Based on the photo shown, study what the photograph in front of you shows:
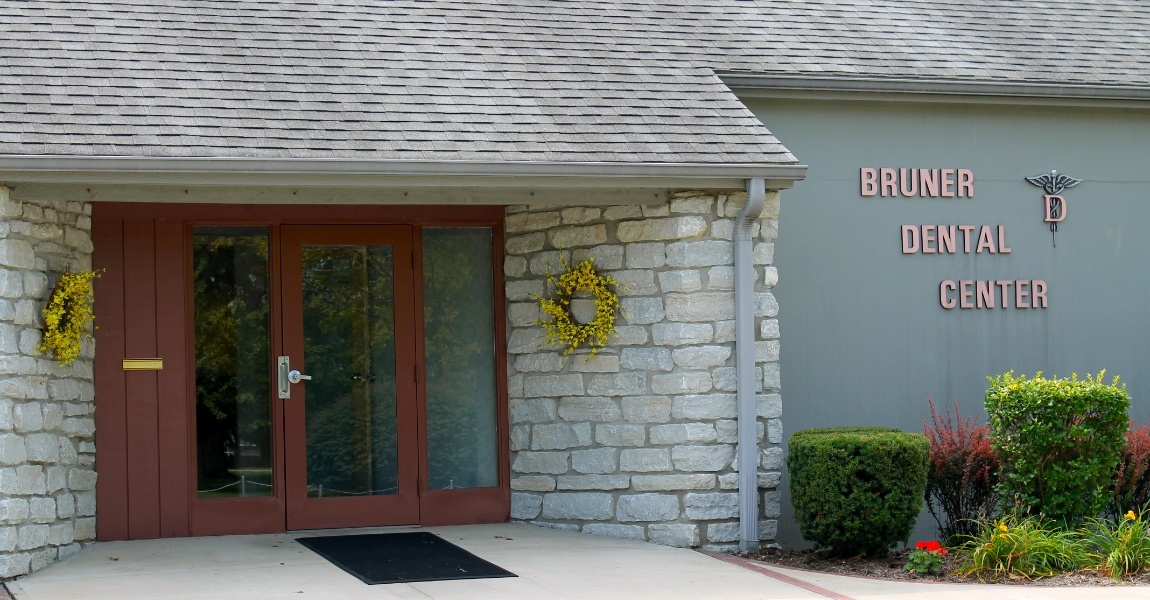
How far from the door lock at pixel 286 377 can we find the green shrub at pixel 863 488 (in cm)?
350

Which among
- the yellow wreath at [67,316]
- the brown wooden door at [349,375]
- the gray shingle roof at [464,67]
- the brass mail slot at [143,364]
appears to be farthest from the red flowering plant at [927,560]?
the yellow wreath at [67,316]

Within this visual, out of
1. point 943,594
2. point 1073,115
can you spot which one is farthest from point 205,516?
point 1073,115

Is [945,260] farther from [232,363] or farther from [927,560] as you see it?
[232,363]

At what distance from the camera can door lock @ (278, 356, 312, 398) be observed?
8828 mm

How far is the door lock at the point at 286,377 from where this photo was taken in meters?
8.83

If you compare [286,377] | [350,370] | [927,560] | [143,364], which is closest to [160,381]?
[143,364]

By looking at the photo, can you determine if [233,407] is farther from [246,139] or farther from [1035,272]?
[1035,272]

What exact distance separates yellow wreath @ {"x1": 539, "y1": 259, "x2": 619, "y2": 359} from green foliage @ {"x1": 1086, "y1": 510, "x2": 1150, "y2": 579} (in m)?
3.31

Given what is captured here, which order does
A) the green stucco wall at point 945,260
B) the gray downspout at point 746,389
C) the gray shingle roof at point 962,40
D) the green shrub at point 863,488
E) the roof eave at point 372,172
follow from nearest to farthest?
the roof eave at point 372,172 < the green shrub at point 863,488 < the gray downspout at point 746,389 < the green stucco wall at point 945,260 < the gray shingle roof at point 962,40

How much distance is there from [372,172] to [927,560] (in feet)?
13.2

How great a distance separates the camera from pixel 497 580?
7086 mm

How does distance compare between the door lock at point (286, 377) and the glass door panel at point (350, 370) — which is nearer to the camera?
the door lock at point (286, 377)

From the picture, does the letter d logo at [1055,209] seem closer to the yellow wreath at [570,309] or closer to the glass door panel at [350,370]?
the yellow wreath at [570,309]

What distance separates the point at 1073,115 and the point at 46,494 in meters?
8.04
